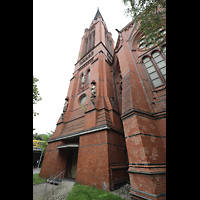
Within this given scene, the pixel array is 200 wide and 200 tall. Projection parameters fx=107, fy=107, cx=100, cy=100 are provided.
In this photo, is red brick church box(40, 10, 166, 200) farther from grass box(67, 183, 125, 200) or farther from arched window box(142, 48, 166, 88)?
grass box(67, 183, 125, 200)

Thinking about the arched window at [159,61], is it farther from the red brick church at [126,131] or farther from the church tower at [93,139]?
the church tower at [93,139]

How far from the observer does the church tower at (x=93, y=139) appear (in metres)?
6.34

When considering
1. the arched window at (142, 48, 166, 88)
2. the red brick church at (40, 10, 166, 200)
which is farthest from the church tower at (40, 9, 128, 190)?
the arched window at (142, 48, 166, 88)

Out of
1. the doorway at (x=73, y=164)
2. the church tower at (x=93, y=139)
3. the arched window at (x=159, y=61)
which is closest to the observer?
the church tower at (x=93, y=139)

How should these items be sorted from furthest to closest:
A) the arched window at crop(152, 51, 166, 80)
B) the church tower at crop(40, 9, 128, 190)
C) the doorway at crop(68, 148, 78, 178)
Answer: the doorway at crop(68, 148, 78, 178), the arched window at crop(152, 51, 166, 80), the church tower at crop(40, 9, 128, 190)

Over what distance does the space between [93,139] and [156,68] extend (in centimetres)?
634

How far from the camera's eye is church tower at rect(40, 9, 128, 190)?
6.34m

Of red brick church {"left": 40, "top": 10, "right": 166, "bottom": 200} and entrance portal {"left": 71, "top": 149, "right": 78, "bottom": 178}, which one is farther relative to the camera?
entrance portal {"left": 71, "top": 149, "right": 78, "bottom": 178}

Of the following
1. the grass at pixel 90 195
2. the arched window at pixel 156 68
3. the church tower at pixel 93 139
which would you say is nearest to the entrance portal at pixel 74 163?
the church tower at pixel 93 139

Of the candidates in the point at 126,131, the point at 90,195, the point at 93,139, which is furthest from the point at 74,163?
the point at 126,131

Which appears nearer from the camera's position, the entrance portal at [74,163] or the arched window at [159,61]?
the arched window at [159,61]
